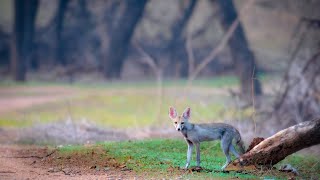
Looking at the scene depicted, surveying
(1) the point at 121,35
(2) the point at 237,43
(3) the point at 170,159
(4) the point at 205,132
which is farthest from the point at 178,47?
(4) the point at 205,132

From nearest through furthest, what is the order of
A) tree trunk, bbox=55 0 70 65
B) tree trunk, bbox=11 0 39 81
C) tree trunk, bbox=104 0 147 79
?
tree trunk, bbox=104 0 147 79, tree trunk, bbox=11 0 39 81, tree trunk, bbox=55 0 70 65

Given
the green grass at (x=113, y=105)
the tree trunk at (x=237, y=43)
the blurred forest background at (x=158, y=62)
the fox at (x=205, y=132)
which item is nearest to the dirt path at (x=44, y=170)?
the fox at (x=205, y=132)

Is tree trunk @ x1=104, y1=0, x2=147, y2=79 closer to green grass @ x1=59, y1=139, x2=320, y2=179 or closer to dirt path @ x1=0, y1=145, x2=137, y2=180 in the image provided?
green grass @ x1=59, y1=139, x2=320, y2=179

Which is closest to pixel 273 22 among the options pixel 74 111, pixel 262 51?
pixel 262 51

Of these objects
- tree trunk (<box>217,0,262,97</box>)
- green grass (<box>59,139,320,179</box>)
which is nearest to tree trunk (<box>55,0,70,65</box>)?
tree trunk (<box>217,0,262,97</box>)

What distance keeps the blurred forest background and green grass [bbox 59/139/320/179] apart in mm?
1716

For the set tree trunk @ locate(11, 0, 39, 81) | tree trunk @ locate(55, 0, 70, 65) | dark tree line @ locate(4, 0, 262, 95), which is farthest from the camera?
tree trunk @ locate(55, 0, 70, 65)

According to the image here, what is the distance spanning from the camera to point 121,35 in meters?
31.5

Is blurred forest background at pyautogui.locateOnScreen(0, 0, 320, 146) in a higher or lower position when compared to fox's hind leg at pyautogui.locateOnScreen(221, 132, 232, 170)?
higher

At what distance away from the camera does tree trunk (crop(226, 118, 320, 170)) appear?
1031 cm

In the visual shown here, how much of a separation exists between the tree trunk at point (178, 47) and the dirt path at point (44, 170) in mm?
22480

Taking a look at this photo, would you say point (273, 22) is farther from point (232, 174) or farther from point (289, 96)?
point (232, 174)

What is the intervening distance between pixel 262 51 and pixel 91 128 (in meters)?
20.5

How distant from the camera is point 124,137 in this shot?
1703cm
